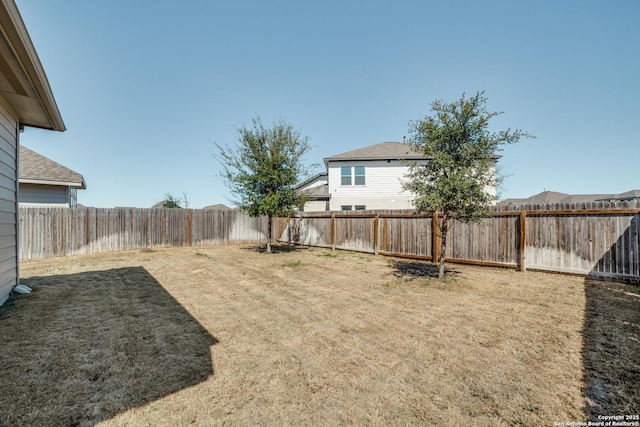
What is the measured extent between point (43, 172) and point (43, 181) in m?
0.73

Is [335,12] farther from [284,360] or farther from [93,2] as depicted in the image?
[284,360]

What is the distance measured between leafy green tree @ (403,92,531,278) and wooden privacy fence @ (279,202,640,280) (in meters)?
2.64

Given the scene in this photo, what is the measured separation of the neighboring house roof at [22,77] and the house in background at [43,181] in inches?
340

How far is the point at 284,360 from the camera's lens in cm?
295

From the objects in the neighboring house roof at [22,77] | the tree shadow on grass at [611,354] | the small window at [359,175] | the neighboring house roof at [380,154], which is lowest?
the tree shadow on grass at [611,354]

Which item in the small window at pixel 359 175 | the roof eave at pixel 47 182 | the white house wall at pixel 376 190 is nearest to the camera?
the roof eave at pixel 47 182

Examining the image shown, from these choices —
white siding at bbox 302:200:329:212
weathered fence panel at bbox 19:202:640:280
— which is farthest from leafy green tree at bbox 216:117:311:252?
white siding at bbox 302:200:329:212

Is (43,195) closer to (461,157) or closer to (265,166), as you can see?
(265,166)

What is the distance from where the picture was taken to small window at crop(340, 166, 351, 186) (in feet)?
66.5

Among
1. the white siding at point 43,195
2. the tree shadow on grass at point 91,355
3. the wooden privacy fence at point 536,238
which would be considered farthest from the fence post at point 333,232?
the white siding at point 43,195

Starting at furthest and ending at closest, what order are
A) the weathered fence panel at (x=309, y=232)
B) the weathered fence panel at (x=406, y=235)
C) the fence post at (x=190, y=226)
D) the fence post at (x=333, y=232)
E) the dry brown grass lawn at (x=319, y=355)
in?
1. the fence post at (x=190, y=226)
2. the weathered fence panel at (x=309, y=232)
3. the fence post at (x=333, y=232)
4. the weathered fence panel at (x=406, y=235)
5. the dry brown grass lawn at (x=319, y=355)

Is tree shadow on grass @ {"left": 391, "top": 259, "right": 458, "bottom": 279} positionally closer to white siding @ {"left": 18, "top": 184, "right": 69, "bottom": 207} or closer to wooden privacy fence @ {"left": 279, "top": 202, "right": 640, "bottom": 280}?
wooden privacy fence @ {"left": 279, "top": 202, "right": 640, "bottom": 280}

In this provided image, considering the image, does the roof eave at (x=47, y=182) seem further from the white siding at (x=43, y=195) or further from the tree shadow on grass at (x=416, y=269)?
the tree shadow on grass at (x=416, y=269)

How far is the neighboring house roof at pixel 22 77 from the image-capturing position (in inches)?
114
